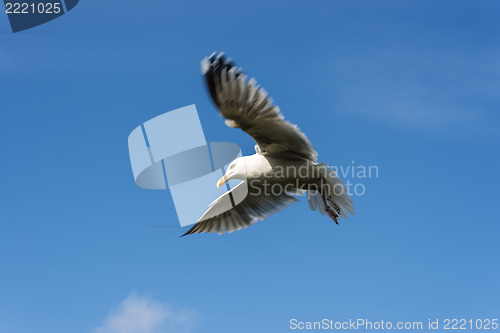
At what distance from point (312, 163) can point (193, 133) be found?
179cm

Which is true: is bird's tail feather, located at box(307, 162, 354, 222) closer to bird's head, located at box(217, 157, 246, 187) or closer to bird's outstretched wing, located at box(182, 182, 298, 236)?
bird's outstretched wing, located at box(182, 182, 298, 236)

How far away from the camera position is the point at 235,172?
8117 mm

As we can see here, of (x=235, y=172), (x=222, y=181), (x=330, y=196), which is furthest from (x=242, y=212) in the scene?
(x=330, y=196)

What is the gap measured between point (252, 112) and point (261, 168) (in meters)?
1.40

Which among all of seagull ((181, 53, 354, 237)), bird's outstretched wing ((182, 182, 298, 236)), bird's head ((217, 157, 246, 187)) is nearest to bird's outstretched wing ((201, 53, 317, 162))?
seagull ((181, 53, 354, 237))

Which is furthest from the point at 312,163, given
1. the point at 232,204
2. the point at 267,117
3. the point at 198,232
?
the point at 198,232

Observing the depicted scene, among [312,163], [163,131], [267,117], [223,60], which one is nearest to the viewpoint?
[223,60]

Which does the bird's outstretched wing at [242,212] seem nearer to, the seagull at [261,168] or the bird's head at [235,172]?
the seagull at [261,168]

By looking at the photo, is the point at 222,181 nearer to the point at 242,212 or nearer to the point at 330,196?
the point at 242,212

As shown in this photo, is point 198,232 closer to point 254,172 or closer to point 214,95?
point 254,172

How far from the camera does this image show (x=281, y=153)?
775 centimetres

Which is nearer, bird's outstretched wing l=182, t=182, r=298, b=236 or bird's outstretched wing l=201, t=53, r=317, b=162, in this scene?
bird's outstretched wing l=201, t=53, r=317, b=162

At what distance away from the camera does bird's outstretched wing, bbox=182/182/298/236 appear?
9.21 m

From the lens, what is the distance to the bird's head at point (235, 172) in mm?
8094
